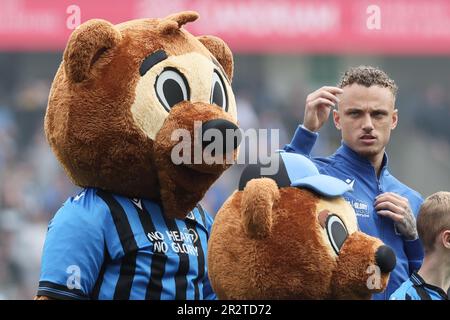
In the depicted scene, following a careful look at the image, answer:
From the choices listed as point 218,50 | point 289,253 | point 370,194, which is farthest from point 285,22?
point 289,253

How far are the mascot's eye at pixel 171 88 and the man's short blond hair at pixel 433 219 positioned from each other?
2.52ft

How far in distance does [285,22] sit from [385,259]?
312 inches

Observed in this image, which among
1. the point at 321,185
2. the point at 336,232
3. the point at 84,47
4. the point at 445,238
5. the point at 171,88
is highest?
the point at 84,47

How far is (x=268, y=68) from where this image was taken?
468 inches

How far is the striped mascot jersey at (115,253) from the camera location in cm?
275

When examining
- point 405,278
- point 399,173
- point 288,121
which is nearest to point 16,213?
point 288,121

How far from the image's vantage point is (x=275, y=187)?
251 cm

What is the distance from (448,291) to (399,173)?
820cm

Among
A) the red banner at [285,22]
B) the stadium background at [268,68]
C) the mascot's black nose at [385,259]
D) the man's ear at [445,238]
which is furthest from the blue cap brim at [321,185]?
the red banner at [285,22]

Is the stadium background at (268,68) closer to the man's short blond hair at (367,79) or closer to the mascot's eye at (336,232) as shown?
the man's short blond hair at (367,79)

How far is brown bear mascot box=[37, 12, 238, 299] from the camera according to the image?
9.01ft

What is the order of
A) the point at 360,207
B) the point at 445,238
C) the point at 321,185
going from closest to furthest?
the point at 321,185 → the point at 445,238 → the point at 360,207

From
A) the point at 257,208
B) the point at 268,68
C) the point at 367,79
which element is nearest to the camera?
the point at 257,208

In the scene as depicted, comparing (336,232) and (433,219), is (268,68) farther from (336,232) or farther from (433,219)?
(336,232)
